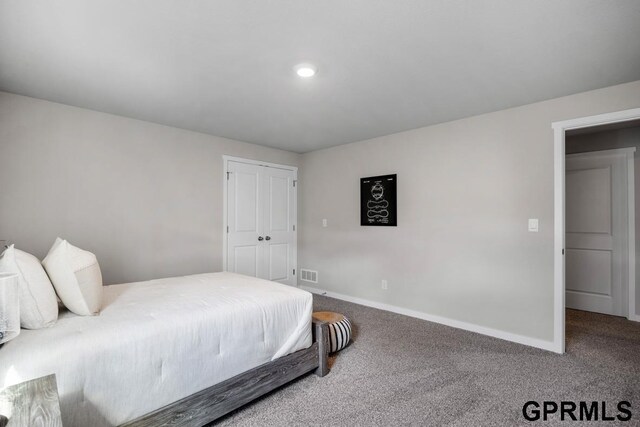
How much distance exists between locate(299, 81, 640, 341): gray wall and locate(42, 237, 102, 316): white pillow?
3.25 meters

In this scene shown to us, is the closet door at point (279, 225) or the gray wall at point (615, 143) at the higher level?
the gray wall at point (615, 143)

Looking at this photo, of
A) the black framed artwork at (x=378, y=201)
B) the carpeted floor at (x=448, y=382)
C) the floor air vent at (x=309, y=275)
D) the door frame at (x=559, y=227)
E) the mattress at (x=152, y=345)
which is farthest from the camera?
the floor air vent at (x=309, y=275)

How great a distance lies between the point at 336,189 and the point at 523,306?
2.78 m

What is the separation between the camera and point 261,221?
15.8 feet

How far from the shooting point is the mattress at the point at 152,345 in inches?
55.7

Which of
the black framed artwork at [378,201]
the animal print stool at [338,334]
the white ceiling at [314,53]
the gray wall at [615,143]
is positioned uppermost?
the white ceiling at [314,53]

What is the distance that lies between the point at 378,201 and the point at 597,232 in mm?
2838

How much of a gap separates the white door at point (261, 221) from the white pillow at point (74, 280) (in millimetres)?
2524

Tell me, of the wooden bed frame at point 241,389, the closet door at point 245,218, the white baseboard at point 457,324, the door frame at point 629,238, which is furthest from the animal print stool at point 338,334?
the door frame at point 629,238

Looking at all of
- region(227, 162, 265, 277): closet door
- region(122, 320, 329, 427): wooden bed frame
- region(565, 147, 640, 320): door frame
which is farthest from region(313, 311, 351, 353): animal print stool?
region(565, 147, 640, 320): door frame

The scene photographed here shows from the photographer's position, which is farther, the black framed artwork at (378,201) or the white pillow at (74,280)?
the black framed artwork at (378,201)

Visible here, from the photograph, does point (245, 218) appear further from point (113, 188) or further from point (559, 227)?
point (559, 227)

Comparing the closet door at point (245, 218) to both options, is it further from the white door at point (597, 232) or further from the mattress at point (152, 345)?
the white door at point (597, 232)

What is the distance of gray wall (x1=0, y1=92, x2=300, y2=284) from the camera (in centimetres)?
289
